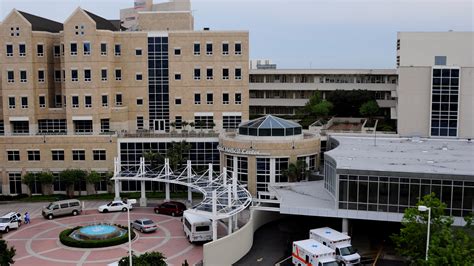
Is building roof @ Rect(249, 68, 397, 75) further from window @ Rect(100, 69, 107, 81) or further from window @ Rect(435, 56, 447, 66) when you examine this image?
window @ Rect(100, 69, 107, 81)

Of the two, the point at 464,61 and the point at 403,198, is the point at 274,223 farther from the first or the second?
the point at 464,61

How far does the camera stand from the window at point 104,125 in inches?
2409

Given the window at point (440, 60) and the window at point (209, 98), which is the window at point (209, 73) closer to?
the window at point (209, 98)

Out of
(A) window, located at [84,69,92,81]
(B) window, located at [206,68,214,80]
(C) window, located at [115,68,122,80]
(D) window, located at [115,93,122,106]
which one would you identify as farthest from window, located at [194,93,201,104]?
(A) window, located at [84,69,92,81]

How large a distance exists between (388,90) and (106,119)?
49.3 meters

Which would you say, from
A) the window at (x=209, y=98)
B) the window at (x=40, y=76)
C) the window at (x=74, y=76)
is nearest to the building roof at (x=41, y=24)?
the window at (x=40, y=76)

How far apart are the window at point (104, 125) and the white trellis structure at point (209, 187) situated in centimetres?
704

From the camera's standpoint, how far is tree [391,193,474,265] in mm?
24828

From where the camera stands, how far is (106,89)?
200 ft

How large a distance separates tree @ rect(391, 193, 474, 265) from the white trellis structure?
12.2m

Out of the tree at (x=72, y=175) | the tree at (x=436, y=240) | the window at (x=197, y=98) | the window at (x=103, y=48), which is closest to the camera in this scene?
the tree at (x=436, y=240)

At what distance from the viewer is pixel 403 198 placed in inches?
1441

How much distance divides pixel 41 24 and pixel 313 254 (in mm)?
49350

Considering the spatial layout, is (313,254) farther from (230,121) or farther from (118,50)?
(118,50)
